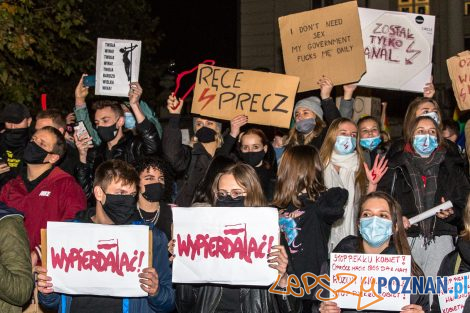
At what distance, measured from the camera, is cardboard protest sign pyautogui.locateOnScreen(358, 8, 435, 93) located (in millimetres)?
8586

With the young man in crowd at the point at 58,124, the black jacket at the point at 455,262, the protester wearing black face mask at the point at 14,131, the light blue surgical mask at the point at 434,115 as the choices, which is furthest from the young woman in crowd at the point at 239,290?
the protester wearing black face mask at the point at 14,131

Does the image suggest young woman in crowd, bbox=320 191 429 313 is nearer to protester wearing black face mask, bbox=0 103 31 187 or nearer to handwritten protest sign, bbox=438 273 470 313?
handwritten protest sign, bbox=438 273 470 313

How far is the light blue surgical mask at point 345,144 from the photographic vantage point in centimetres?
734

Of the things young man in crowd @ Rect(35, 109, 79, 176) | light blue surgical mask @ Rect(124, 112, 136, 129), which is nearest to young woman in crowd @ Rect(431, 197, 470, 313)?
young man in crowd @ Rect(35, 109, 79, 176)

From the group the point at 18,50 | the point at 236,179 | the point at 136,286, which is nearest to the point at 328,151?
the point at 236,179

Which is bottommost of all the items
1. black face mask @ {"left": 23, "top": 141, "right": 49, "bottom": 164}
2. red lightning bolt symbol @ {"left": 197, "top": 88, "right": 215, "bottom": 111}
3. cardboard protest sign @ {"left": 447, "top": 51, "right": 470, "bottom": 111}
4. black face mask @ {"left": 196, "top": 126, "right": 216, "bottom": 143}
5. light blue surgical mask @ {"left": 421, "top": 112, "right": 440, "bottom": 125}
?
black face mask @ {"left": 23, "top": 141, "right": 49, "bottom": 164}

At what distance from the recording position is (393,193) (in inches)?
269

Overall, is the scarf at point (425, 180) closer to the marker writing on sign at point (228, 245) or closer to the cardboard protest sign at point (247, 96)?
the cardboard protest sign at point (247, 96)

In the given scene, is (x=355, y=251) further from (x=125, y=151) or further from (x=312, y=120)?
(x=125, y=151)

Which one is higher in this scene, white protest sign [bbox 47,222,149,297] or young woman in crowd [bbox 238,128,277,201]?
young woman in crowd [bbox 238,128,277,201]

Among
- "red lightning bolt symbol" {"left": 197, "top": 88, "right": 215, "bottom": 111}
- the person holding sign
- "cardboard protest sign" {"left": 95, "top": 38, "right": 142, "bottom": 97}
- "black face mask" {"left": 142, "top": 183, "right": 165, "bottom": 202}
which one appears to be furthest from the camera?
"cardboard protest sign" {"left": 95, "top": 38, "right": 142, "bottom": 97}

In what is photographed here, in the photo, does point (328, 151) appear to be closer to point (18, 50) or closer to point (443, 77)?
point (18, 50)

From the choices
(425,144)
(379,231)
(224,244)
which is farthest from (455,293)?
(425,144)

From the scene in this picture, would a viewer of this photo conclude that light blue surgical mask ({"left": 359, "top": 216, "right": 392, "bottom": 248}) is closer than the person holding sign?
No
